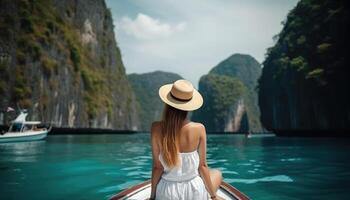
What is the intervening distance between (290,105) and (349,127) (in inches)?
607

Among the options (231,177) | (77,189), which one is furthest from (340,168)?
(77,189)

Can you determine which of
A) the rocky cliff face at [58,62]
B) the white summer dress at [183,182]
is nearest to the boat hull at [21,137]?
the rocky cliff face at [58,62]

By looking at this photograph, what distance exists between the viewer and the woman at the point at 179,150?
135 inches

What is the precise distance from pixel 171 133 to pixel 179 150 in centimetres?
23

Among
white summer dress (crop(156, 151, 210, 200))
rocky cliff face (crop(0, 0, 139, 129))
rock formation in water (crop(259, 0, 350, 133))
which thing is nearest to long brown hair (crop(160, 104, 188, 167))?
white summer dress (crop(156, 151, 210, 200))

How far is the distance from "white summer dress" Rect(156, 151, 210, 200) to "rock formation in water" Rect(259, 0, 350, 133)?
44.7 metres

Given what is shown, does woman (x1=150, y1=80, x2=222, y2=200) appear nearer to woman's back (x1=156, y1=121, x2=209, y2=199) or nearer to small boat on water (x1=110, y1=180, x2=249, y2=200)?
woman's back (x1=156, y1=121, x2=209, y2=199)

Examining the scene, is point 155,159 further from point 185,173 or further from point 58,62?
point 58,62

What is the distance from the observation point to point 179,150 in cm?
352

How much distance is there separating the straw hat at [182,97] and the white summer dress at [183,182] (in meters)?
0.53

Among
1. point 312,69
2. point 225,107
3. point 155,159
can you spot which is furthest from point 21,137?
point 225,107

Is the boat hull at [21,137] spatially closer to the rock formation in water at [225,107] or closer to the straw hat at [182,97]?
the straw hat at [182,97]

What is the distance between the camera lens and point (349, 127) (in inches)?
1721

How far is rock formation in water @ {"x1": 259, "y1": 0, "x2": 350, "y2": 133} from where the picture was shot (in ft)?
143
